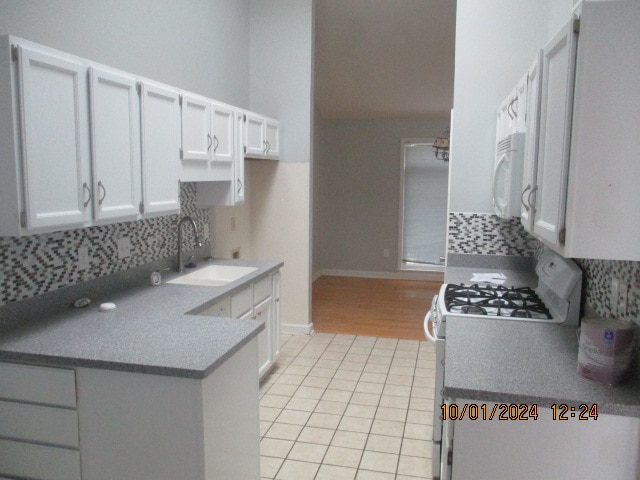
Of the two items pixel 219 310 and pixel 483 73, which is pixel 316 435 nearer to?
pixel 219 310

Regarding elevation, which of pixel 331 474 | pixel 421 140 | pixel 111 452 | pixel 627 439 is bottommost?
pixel 331 474

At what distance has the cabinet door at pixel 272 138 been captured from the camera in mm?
4293

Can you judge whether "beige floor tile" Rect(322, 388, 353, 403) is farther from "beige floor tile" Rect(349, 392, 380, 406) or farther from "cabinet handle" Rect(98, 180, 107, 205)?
"cabinet handle" Rect(98, 180, 107, 205)

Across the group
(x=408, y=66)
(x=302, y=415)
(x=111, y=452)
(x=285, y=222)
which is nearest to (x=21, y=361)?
(x=111, y=452)

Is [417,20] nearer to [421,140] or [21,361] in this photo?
[421,140]

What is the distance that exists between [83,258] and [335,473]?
166 cm

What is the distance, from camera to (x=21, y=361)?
190 cm

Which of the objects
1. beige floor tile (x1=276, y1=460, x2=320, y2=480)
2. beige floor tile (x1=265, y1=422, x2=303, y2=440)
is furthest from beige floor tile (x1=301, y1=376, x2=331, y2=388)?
beige floor tile (x1=276, y1=460, x2=320, y2=480)

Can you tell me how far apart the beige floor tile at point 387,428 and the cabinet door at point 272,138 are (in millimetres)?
2280

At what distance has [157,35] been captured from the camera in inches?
125

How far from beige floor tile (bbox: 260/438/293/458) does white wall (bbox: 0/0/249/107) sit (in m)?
2.21

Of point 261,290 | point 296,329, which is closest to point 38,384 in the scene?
point 261,290

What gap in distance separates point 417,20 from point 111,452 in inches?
177

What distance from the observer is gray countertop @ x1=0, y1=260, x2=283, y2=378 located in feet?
6.03
